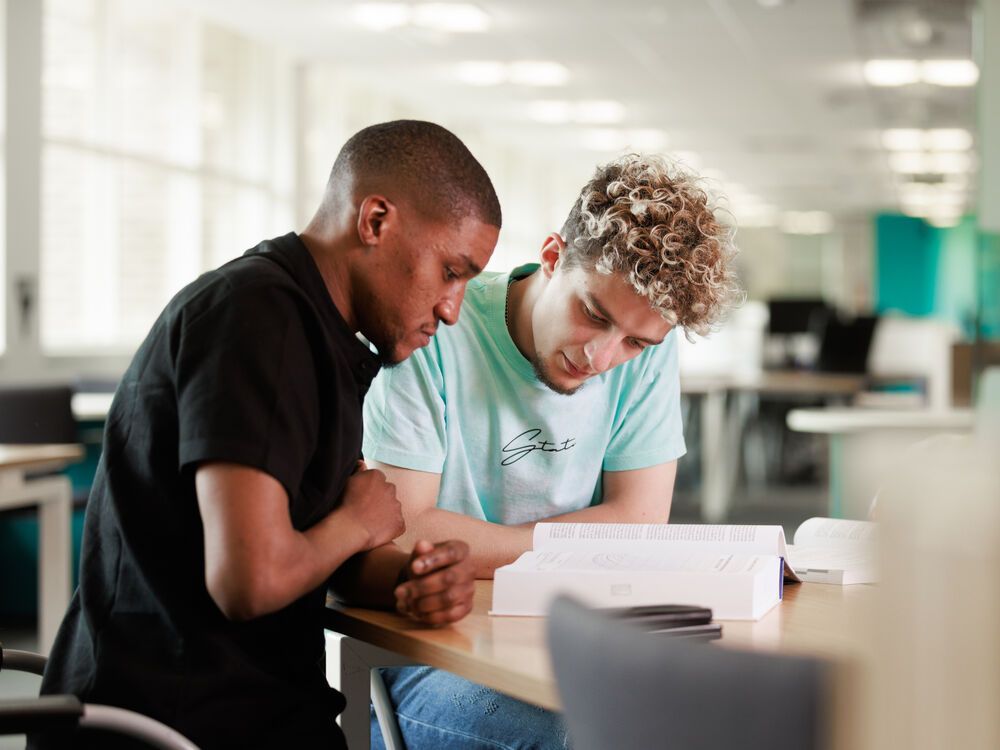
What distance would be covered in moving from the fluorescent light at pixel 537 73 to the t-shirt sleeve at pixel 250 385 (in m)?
7.86

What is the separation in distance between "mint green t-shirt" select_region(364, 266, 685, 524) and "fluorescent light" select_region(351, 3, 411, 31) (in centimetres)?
594

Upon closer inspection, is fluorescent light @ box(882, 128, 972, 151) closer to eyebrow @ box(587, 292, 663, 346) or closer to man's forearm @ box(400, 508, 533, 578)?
eyebrow @ box(587, 292, 663, 346)

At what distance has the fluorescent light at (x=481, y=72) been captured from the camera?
8945 millimetres

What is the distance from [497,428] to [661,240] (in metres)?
0.37

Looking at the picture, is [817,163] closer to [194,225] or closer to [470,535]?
[194,225]

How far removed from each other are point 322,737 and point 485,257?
0.56 meters

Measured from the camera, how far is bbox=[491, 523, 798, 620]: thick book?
1246 millimetres

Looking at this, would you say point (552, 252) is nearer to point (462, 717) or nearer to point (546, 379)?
point (546, 379)

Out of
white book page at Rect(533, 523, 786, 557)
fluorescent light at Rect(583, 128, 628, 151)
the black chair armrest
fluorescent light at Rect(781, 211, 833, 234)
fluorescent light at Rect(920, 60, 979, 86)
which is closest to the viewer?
the black chair armrest

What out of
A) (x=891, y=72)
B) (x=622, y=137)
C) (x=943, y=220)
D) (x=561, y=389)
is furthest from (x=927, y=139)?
(x=561, y=389)

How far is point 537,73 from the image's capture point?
9.22m

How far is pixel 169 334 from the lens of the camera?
3.96 feet

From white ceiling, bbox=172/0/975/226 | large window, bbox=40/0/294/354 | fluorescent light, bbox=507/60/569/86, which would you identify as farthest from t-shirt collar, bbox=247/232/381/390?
fluorescent light, bbox=507/60/569/86

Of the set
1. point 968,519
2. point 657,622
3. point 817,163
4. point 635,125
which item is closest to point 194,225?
point 635,125
